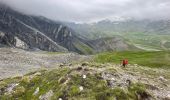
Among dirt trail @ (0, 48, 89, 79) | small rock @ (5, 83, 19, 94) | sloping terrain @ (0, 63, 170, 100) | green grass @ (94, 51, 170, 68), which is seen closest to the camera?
sloping terrain @ (0, 63, 170, 100)

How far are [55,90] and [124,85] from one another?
7743mm

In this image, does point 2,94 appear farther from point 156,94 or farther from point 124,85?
point 156,94

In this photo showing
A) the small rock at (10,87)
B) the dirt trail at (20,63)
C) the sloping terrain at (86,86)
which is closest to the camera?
the sloping terrain at (86,86)

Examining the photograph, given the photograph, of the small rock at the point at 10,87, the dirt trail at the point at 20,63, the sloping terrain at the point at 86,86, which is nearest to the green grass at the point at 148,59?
the dirt trail at the point at 20,63

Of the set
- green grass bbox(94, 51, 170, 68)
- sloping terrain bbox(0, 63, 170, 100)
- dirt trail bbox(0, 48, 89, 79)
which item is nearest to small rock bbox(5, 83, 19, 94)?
sloping terrain bbox(0, 63, 170, 100)

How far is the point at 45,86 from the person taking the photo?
35.1 meters

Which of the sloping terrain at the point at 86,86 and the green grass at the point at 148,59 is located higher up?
the sloping terrain at the point at 86,86

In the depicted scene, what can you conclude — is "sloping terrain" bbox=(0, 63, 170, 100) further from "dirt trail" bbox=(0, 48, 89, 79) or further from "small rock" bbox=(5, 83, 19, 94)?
"dirt trail" bbox=(0, 48, 89, 79)

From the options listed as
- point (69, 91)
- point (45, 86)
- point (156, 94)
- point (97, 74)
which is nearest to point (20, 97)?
point (45, 86)

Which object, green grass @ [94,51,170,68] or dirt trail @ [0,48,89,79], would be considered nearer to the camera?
dirt trail @ [0,48,89,79]

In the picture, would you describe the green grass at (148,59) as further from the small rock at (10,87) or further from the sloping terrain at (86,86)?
the small rock at (10,87)

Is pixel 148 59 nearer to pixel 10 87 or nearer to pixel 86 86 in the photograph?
pixel 10 87

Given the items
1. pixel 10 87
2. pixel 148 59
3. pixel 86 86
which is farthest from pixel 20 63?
pixel 86 86

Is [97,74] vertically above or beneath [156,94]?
above
